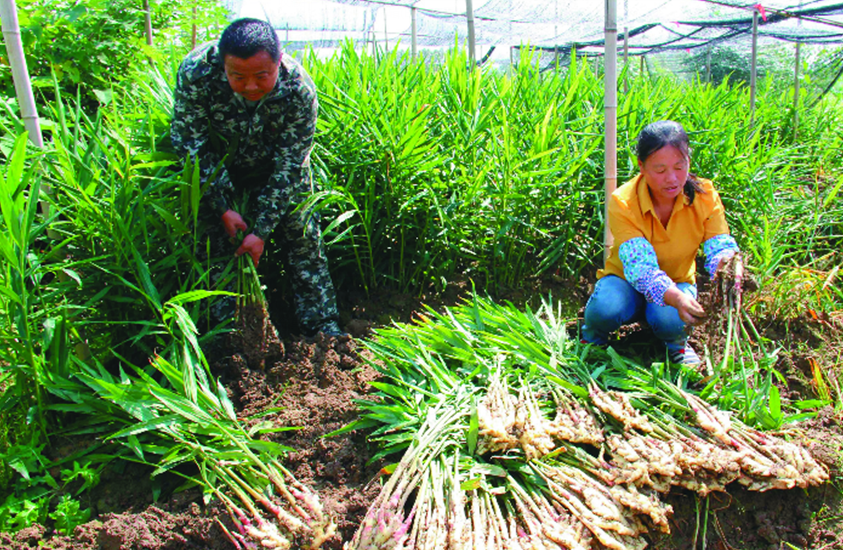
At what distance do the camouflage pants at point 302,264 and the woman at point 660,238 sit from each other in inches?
40.6

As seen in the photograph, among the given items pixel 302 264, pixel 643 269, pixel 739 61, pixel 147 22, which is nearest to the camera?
pixel 643 269

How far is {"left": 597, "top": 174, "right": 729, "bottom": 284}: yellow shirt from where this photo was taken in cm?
210

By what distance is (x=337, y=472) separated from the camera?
1700 mm

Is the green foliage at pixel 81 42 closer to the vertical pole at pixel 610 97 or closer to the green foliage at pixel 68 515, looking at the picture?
the green foliage at pixel 68 515

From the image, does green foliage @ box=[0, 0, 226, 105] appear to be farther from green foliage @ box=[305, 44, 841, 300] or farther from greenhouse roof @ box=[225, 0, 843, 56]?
greenhouse roof @ box=[225, 0, 843, 56]

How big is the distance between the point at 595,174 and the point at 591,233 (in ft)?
0.93

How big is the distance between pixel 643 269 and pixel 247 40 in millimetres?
1436

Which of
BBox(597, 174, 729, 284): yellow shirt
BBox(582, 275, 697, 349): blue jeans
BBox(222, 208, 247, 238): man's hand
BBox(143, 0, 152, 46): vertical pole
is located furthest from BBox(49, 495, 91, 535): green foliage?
BBox(143, 0, 152, 46): vertical pole

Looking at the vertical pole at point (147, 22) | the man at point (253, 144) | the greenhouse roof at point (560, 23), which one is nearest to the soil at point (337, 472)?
the man at point (253, 144)

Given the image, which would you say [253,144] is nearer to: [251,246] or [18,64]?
[251,246]

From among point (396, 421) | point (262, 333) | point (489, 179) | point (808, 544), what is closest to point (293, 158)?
point (262, 333)

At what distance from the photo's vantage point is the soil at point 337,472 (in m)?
1.53

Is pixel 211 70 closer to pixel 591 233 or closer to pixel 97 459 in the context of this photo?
pixel 97 459

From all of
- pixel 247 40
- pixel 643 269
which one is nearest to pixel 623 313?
pixel 643 269
